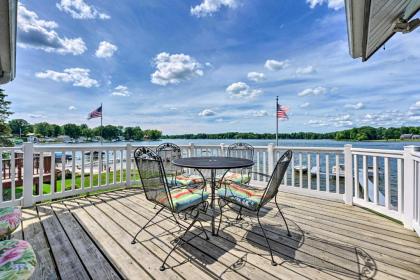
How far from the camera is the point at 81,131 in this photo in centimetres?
2636

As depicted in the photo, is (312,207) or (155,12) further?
(155,12)

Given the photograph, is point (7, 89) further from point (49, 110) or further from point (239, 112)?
point (239, 112)

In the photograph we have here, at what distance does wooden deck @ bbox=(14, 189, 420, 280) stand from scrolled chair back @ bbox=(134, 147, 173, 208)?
549 millimetres

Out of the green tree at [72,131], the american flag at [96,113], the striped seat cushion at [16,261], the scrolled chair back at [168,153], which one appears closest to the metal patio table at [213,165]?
the scrolled chair back at [168,153]

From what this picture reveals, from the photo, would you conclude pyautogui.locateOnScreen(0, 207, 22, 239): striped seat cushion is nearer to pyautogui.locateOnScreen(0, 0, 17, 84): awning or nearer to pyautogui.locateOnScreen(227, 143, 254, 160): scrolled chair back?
pyautogui.locateOnScreen(0, 0, 17, 84): awning

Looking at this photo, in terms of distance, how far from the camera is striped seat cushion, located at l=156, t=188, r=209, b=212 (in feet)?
6.92

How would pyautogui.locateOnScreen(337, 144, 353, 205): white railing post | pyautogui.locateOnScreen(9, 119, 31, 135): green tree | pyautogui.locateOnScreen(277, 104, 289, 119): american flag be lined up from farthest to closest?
pyautogui.locateOnScreen(9, 119, 31, 135): green tree, pyautogui.locateOnScreen(277, 104, 289, 119): american flag, pyautogui.locateOnScreen(337, 144, 353, 205): white railing post

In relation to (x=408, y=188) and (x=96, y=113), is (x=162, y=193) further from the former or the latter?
(x=96, y=113)

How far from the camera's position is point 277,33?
29.8 feet

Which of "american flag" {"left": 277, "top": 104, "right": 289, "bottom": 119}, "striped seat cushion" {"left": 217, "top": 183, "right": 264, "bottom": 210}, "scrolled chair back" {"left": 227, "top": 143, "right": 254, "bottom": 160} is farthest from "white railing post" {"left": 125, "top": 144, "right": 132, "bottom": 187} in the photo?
"american flag" {"left": 277, "top": 104, "right": 289, "bottom": 119}

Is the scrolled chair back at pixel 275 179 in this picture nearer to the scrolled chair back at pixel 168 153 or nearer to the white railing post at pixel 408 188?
the white railing post at pixel 408 188

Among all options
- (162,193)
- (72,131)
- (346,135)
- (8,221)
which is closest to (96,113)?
(8,221)

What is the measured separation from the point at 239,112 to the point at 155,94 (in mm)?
8920

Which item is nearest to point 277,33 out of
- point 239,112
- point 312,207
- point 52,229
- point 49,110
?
point 312,207
